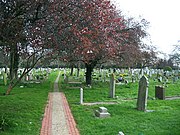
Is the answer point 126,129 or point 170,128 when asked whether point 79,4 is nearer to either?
point 126,129

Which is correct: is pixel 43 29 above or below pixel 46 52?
above

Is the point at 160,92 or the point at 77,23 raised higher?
the point at 77,23

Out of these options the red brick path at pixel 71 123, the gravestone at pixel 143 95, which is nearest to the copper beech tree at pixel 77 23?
the red brick path at pixel 71 123

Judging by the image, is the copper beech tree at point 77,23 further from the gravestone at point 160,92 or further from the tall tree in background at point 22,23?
the gravestone at point 160,92

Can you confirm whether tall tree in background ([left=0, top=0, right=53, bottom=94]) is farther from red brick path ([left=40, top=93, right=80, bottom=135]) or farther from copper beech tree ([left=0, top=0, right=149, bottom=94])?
red brick path ([left=40, top=93, right=80, bottom=135])

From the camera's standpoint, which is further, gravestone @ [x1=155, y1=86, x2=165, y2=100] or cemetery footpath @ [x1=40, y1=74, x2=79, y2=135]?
gravestone @ [x1=155, y1=86, x2=165, y2=100]

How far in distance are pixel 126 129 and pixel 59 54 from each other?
349 cm

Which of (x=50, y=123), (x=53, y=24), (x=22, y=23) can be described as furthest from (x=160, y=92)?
(x=22, y=23)

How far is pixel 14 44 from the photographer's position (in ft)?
28.6

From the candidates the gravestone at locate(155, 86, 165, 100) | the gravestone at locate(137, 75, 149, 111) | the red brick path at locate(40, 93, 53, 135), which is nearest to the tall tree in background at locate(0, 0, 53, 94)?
the red brick path at locate(40, 93, 53, 135)

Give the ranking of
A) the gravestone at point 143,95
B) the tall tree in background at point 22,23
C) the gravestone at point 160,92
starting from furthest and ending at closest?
the gravestone at point 160,92, the gravestone at point 143,95, the tall tree in background at point 22,23

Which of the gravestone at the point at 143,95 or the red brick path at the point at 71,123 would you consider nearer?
the red brick path at the point at 71,123

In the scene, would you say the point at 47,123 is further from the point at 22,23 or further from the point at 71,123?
the point at 22,23

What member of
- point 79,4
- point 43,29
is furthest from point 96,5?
point 43,29
